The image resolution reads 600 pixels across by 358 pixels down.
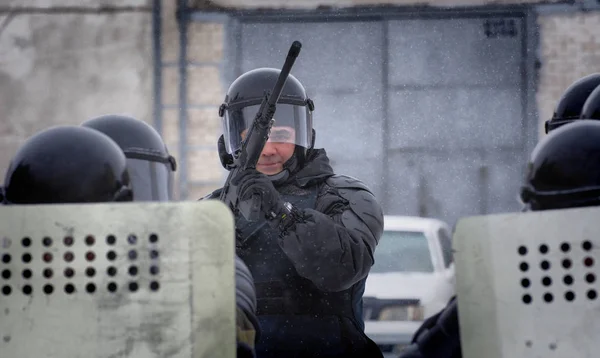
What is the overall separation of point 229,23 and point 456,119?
239 cm

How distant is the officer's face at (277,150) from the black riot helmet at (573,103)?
79cm

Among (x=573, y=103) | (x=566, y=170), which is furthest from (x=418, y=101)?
(x=566, y=170)

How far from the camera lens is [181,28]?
1034 centimetres

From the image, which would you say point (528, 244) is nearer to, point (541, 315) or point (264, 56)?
point (541, 315)

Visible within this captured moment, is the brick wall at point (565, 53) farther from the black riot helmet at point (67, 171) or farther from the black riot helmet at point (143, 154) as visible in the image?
the black riot helmet at point (67, 171)

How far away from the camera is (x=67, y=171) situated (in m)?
2.07

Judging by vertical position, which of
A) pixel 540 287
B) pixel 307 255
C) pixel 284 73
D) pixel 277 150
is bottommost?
pixel 307 255

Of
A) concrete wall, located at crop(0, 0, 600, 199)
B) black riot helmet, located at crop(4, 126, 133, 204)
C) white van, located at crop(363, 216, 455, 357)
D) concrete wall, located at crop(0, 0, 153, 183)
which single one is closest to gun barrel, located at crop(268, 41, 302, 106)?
black riot helmet, located at crop(4, 126, 133, 204)

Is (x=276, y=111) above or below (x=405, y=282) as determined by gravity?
above

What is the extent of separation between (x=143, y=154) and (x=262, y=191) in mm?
416

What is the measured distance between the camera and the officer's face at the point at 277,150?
3.18 metres

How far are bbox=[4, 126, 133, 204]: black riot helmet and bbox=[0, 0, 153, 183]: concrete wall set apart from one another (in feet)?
26.8

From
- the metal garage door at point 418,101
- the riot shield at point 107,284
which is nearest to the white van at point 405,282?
the metal garage door at point 418,101

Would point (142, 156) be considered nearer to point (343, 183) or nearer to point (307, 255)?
point (307, 255)
